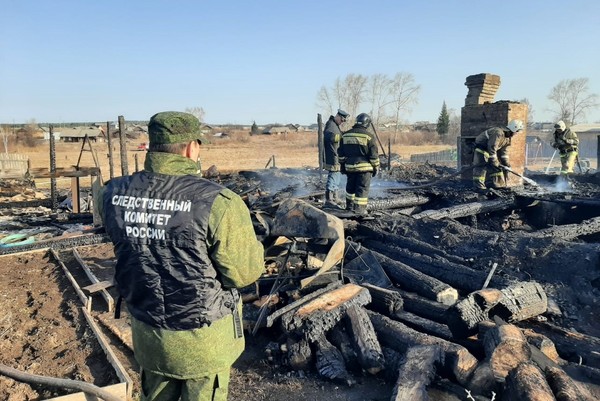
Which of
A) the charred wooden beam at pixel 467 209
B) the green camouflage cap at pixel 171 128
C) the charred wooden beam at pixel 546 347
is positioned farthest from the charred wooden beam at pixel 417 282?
the green camouflage cap at pixel 171 128

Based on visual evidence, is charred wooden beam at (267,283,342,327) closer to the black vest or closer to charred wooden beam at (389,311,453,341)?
charred wooden beam at (389,311,453,341)

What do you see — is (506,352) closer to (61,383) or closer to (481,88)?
(61,383)

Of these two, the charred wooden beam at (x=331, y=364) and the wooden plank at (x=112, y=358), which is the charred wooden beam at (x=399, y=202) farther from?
the wooden plank at (x=112, y=358)

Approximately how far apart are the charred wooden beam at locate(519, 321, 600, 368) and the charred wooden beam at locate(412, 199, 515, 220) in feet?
11.8

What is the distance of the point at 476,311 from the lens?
13.2ft

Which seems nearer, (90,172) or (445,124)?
(90,172)

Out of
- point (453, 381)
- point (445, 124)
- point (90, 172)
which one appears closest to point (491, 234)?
point (453, 381)

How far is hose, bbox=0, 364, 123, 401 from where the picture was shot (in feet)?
9.88

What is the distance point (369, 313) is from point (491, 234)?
9.71 feet

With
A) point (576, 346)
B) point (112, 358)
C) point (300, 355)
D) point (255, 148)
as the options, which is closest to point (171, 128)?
point (112, 358)

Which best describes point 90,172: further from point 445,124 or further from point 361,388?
point 445,124

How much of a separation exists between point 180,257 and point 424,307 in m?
3.12

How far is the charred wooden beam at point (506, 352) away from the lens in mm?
3164

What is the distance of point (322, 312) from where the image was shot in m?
4.16
